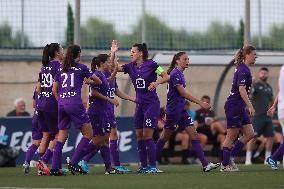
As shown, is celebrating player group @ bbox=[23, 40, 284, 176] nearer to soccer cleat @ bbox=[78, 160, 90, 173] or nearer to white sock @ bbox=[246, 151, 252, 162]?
soccer cleat @ bbox=[78, 160, 90, 173]

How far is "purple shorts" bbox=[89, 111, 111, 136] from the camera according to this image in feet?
64.0

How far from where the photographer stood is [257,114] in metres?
25.7

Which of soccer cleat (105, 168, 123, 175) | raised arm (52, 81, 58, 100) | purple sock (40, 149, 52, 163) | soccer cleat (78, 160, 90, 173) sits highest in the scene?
raised arm (52, 81, 58, 100)

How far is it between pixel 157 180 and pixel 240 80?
3.32 m

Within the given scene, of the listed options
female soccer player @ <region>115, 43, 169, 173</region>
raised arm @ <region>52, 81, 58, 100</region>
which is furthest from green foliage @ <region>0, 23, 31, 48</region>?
raised arm @ <region>52, 81, 58, 100</region>

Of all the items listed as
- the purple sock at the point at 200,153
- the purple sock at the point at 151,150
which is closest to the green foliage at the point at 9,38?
the purple sock at the point at 151,150

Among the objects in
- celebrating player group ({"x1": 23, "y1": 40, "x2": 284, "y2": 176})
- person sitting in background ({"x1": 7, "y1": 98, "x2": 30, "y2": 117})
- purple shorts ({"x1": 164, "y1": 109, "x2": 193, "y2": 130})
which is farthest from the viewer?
person sitting in background ({"x1": 7, "y1": 98, "x2": 30, "y2": 117})

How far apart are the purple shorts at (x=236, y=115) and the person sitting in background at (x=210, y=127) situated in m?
6.45

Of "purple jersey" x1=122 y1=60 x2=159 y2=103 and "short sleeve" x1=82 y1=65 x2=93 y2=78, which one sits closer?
"short sleeve" x1=82 y1=65 x2=93 y2=78

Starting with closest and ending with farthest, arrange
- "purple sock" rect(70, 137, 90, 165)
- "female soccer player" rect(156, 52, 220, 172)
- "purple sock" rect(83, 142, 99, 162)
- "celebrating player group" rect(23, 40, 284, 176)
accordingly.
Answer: "celebrating player group" rect(23, 40, 284, 176) → "purple sock" rect(70, 137, 90, 165) → "purple sock" rect(83, 142, 99, 162) → "female soccer player" rect(156, 52, 220, 172)

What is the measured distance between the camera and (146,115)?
1967cm

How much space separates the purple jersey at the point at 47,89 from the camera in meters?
19.5

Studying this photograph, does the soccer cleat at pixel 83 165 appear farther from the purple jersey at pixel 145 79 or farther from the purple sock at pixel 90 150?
the purple jersey at pixel 145 79

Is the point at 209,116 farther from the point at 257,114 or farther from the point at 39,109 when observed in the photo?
the point at 39,109
